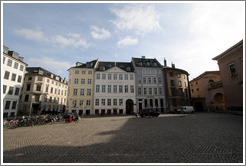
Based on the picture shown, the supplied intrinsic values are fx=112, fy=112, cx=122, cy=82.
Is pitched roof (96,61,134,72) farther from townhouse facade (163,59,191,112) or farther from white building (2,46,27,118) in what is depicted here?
white building (2,46,27,118)

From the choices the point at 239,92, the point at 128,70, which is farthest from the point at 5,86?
the point at 239,92

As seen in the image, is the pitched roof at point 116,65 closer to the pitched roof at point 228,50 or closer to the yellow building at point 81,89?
the yellow building at point 81,89

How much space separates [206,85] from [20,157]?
4447 cm

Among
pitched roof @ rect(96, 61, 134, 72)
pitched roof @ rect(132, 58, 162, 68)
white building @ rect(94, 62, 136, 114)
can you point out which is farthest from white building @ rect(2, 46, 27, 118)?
pitched roof @ rect(132, 58, 162, 68)

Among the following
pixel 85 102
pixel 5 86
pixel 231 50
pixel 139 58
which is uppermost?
pixel 139 58

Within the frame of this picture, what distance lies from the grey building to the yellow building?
13303mm

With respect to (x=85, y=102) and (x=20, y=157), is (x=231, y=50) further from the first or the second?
(x=85, y=102)

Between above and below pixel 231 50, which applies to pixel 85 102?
below

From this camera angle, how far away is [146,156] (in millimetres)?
4672

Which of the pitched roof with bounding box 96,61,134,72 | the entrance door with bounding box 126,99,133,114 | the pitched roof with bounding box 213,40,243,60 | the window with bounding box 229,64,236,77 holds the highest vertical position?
the pitched roof with bounding box 96,61,134,72

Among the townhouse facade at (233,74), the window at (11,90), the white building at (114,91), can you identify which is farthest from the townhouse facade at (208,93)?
the window at (11,90)

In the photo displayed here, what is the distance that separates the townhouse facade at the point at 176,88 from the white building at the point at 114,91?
10.3 metres

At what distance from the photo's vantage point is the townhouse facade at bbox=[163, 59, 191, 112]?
107 ft

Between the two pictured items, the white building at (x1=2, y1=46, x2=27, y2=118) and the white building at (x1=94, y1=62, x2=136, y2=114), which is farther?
the white building at (x1=94, y1=62, x2=136, y2=114)
